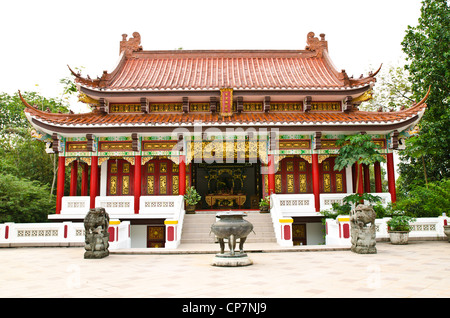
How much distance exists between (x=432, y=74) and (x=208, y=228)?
14.0 meters

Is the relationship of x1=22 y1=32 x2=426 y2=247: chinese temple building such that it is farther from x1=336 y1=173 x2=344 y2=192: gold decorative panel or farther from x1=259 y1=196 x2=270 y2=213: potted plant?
x1=259 y1=196 x2=270 y2=213: potted plant

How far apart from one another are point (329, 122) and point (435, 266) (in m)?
8.01

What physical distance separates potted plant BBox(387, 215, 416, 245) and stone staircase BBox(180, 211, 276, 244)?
4.33 m

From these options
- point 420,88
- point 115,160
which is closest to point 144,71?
point 115,160

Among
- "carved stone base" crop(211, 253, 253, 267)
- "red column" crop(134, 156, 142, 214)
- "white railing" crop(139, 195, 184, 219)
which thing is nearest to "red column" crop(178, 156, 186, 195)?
"white railing" crop(139, 195, 184, 219)

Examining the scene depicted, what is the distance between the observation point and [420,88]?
1969 centimetres

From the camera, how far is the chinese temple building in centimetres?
1537

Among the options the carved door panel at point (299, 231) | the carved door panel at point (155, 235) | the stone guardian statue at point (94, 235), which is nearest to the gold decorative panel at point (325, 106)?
the carved door panel at point (299, 231)

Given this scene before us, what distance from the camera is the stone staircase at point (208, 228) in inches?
545

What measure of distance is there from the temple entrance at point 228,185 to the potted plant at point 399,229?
7.26 m

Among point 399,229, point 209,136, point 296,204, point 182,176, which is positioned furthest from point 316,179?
point 182,176

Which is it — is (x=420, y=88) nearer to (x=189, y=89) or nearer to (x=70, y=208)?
(x=189, y=89)

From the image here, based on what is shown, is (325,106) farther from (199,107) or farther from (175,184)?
(175,184)

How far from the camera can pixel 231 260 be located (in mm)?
8828
